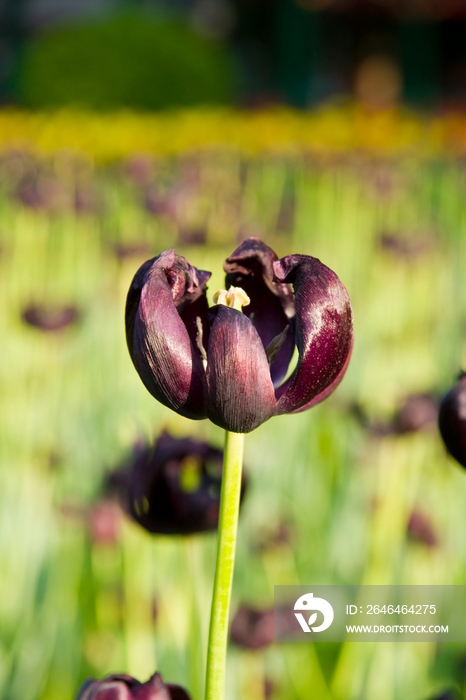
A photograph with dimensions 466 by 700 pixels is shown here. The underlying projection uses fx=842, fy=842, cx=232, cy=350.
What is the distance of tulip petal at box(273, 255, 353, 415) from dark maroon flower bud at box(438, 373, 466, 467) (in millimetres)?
174

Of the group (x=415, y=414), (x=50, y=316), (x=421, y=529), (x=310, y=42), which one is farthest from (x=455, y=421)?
(x=310, y=42)

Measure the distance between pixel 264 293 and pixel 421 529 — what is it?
1.10 metres

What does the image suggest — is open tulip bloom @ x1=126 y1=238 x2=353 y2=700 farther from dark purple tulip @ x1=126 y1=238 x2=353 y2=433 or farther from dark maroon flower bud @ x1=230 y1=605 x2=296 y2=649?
dark maroon flower bud @ x1=230 y1=605 x2=296 y2=649

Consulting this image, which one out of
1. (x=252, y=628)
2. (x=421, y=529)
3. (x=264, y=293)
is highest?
(x=264, y=293)

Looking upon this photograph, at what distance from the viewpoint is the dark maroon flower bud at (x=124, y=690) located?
0.63 meters

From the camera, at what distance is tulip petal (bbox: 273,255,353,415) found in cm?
66

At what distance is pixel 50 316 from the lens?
2.33m

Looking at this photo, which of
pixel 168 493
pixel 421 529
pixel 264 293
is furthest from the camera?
pixel 421 529

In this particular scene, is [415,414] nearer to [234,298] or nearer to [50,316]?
[234,298]

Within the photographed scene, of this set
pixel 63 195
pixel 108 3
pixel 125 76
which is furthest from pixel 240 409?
pixel 108 3

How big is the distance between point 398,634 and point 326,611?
20.4 inches

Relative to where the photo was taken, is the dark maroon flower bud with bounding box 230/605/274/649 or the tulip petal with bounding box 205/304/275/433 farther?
the dark maroon flower bud with bounding box 230/605/274/649

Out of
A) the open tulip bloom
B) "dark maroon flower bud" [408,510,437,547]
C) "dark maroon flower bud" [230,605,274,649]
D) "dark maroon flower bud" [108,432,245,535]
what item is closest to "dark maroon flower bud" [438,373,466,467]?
the open tulip bloom

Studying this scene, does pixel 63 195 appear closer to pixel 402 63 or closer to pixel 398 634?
pixel 398 634
